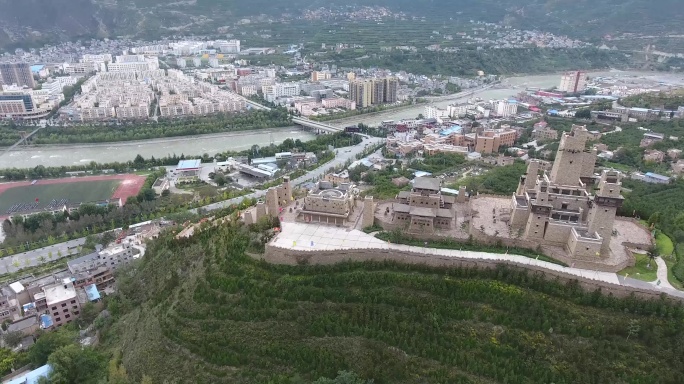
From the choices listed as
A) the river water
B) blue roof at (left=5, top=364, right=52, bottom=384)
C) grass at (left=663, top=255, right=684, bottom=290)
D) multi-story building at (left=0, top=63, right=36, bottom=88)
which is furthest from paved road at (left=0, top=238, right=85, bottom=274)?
multi-story building at (left=0, top=63, right=36, bottom=88)

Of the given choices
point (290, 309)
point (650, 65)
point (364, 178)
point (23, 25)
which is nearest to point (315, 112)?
point (364, 178)

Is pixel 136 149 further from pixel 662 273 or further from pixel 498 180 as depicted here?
pixel 662 273

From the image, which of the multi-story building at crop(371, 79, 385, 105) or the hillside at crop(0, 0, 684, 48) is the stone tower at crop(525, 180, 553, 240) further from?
the hillside at crop(0, 0, 684, 48)

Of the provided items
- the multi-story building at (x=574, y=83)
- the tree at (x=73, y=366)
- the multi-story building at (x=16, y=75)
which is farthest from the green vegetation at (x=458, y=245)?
the multi-story building at (x=16, y=75)

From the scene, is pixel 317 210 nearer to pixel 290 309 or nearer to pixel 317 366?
pixel 290 309

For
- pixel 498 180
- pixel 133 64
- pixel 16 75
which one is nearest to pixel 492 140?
pixel 498 180

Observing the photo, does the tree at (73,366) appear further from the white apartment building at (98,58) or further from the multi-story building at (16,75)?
the white apartment building at (98,58)
